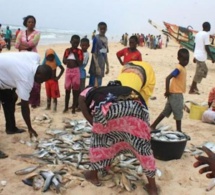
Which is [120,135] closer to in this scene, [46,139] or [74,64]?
[46,139]

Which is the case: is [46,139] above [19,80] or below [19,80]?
below

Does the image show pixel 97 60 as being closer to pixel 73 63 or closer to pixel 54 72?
pixel 73 63

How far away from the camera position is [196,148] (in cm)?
564

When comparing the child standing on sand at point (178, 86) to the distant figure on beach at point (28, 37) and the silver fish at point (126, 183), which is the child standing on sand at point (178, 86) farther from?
the distant figure on beach at point (28, 37)

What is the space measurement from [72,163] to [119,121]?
124cm

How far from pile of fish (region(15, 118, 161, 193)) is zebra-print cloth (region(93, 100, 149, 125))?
952mm

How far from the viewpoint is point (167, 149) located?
16.5 ft

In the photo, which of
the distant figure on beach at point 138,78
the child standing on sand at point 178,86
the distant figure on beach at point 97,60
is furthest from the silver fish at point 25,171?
the distant figure on beach at point 97,60

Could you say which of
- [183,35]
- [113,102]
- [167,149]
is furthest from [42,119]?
[183,35]

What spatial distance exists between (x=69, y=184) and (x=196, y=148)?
2420 mm

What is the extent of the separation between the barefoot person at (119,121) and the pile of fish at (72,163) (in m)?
0.44

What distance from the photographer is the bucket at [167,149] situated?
16.4 ft

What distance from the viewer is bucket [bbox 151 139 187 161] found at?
4996 millimetres

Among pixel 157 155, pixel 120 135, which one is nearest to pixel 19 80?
pixel 120 135
